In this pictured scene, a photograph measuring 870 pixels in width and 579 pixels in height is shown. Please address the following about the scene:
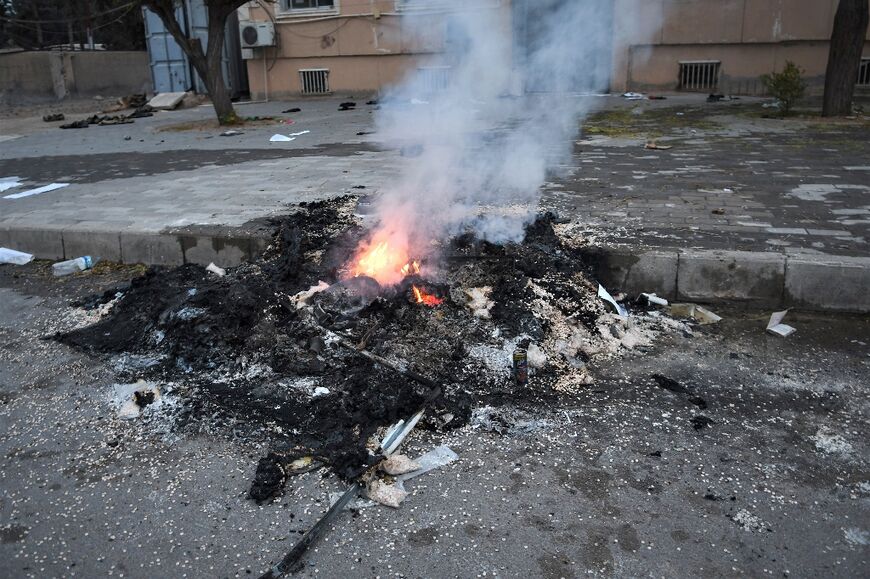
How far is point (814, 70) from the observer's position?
1399 cm

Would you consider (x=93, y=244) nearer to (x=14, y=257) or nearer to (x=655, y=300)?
(x=14, y=257)

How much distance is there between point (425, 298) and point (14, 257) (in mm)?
4233

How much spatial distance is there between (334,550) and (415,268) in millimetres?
2463

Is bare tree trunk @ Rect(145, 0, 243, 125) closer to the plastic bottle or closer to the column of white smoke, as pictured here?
the column of white smoke

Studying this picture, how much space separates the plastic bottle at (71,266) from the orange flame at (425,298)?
129 inches

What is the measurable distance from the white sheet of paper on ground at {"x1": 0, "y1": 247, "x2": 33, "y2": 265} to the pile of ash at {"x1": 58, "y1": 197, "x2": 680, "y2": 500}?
1.75m

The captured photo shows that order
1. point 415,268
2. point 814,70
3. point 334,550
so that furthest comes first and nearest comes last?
point 814,70 → point 415,268 → point 334,550

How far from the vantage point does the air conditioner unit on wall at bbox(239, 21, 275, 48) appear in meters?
17.0

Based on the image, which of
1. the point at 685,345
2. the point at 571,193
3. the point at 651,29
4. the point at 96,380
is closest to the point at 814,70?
the point at 651,29

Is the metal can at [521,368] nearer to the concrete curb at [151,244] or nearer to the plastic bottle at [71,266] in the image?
the concrete curb at [151,244]

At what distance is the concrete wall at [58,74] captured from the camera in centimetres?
1859

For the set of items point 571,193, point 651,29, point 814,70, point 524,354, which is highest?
point 651,29

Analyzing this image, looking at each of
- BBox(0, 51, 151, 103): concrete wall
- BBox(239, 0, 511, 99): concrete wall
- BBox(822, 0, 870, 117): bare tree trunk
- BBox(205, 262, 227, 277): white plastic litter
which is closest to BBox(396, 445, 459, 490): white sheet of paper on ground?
BBox(205, 262, 227, 277): white plastic litter

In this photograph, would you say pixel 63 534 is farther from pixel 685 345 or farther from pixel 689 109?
pixel 689 109
